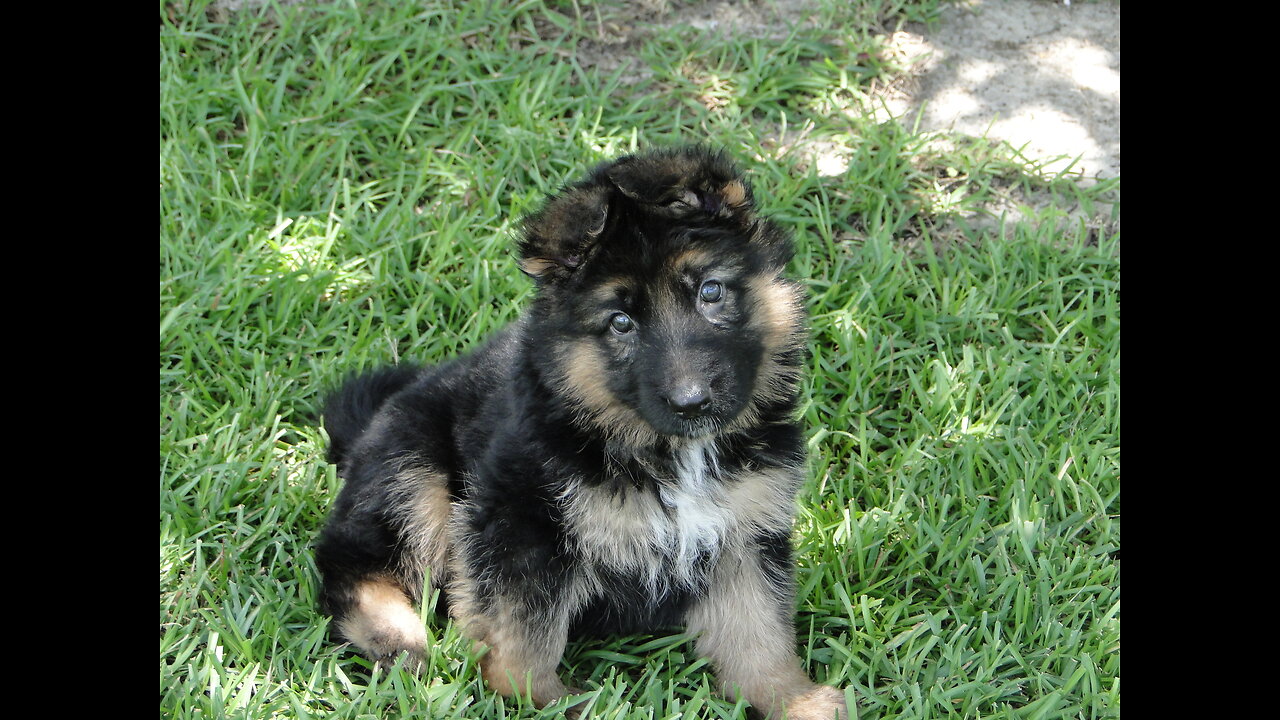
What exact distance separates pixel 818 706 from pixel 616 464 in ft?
3.21

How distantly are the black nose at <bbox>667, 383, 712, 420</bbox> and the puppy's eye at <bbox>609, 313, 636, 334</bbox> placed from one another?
243mm

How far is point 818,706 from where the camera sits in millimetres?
3818

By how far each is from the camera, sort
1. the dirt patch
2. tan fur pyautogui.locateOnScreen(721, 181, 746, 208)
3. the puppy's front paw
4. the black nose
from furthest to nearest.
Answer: the dirt patch, the puppy's front paw, tan fur pyautogui.locateOnScreen(721, 181, 746, 208), the black nose

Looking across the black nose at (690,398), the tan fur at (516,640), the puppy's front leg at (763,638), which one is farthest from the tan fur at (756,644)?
the black nose at (690,398)

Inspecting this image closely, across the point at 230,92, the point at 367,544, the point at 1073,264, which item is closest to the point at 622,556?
the point at 367,544

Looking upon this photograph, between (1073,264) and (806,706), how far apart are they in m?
2.64

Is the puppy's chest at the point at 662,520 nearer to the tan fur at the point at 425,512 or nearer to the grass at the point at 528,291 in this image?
the grass at the point at 528,291

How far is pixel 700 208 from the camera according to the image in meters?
3.49

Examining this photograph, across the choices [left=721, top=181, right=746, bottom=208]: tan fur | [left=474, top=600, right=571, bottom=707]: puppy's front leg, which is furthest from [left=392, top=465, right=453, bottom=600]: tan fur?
[left=721, top=181, right=746, bottom=208]: tan fur

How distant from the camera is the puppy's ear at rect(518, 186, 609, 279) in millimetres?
3408

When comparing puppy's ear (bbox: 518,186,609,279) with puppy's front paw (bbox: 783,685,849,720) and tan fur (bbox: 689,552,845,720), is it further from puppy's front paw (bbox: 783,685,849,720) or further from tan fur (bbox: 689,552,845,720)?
puppy's front paw (bbox: 783,685,849,720)

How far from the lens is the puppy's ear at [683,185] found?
3422mm

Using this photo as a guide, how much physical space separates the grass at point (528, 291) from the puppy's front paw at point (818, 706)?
0.28 feet
